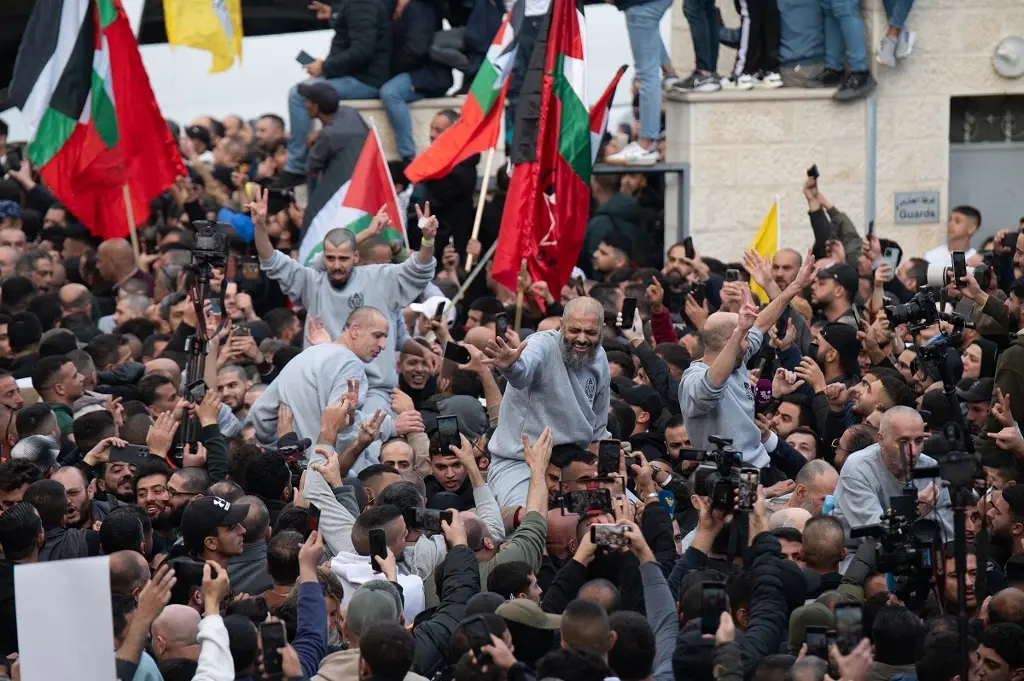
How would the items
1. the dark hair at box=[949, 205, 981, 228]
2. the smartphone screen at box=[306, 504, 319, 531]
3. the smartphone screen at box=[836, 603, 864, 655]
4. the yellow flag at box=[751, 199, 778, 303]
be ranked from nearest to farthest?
1. the smartphone screen at box=[836, 603, 864, 655]
2. the smartphone screen at box=[306, 504, 319, 531]
3. the yellow flag at box=[751, 199, 778, 303]
4. the dark hair at box=[949, 205, 981, 228]

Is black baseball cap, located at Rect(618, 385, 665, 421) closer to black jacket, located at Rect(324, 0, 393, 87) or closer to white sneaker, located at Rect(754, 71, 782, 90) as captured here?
white sneaker, located at Rect(754, 71, 782, 90)

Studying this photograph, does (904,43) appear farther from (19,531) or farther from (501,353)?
(19,531)

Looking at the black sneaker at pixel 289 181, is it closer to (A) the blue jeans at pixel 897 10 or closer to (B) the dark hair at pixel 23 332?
(B) the dark hair at pixel 23 332

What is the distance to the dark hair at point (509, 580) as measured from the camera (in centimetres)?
733

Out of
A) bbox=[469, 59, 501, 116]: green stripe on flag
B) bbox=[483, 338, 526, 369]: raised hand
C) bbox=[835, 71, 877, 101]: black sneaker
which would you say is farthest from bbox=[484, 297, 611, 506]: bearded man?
bbox=[835, 71, 877, 101]: black sneaker

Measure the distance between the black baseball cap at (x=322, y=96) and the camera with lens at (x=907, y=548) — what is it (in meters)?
8.26

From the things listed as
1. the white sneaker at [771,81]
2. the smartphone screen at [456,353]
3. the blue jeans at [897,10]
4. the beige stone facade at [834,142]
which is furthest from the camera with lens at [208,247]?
the blue jeans at [897,10]

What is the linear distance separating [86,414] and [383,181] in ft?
13.3

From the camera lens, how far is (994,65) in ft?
52.7

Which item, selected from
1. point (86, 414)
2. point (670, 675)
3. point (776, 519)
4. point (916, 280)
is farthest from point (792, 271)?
point (670, 675)

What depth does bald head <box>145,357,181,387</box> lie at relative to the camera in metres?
11.3

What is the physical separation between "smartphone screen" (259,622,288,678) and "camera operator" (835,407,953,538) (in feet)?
11.4

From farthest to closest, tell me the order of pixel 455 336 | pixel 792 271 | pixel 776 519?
1. pixel 455 336
2. pixel 792 271
3. pixel 776 519

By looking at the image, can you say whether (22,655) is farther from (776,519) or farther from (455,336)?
(455,336)
